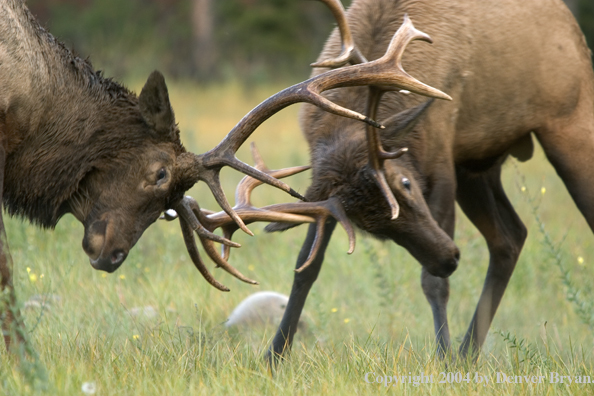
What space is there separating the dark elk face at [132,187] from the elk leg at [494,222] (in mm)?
2126

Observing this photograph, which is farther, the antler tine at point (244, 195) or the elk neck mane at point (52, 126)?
the antler tine at point (244, 195)

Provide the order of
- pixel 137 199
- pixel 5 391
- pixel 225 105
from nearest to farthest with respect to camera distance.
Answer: pixel 5 391, pixel 137 199, pixel 225 105

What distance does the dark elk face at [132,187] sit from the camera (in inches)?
139

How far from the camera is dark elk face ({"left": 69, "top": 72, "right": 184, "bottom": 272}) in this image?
11.6ft

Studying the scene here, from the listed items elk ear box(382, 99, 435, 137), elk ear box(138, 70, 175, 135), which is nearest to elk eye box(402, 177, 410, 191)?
elk ear box(382, 99, 435, 137)

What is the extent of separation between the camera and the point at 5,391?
2.83m

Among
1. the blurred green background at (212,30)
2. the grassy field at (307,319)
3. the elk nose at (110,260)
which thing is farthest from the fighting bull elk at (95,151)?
the blurred green background at (212,30)

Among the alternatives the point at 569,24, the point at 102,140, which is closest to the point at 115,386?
the point at 102,140

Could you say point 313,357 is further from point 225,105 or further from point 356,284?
point 225,105

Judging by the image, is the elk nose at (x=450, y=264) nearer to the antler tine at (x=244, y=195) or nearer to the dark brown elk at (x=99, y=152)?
the dark brown elk at (x=99, y=152)

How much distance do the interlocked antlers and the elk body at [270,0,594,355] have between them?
0.15 metres

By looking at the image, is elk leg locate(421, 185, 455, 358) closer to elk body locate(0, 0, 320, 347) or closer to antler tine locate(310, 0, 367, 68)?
antler tine locate(310, 0, 367, 68)

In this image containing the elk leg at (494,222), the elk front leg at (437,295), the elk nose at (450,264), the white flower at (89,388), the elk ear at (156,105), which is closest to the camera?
the white flower at (89,388)

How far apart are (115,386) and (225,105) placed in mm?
13678
